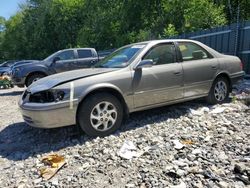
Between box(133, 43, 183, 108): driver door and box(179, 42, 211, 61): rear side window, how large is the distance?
26 cm

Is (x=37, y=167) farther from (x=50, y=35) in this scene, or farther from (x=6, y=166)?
(x=50, y=35)

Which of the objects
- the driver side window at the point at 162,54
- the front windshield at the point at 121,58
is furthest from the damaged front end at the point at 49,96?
the driver side window at the point at 162,54

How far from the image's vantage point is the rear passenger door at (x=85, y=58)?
13840mm

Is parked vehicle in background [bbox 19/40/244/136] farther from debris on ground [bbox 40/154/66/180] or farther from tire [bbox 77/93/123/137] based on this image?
debris on ground [bbox 40/154/66/180]

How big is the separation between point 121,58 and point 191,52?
1571 mm

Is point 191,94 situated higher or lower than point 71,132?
higher

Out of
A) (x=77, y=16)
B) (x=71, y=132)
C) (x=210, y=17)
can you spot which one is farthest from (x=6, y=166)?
(x=77, y=16)

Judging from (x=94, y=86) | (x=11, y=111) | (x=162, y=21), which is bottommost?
(x=11, y=111)

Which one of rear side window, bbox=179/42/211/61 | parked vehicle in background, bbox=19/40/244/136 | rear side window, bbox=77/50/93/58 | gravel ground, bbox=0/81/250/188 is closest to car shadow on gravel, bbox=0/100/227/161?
gravel ground, bbox=0/81/250/188

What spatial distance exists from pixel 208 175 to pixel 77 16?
37.6 metres

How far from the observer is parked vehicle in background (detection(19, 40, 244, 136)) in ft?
16.8

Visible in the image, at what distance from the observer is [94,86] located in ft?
17.2

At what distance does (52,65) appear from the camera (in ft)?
43.8

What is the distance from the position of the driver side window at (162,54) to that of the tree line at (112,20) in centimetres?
1273
